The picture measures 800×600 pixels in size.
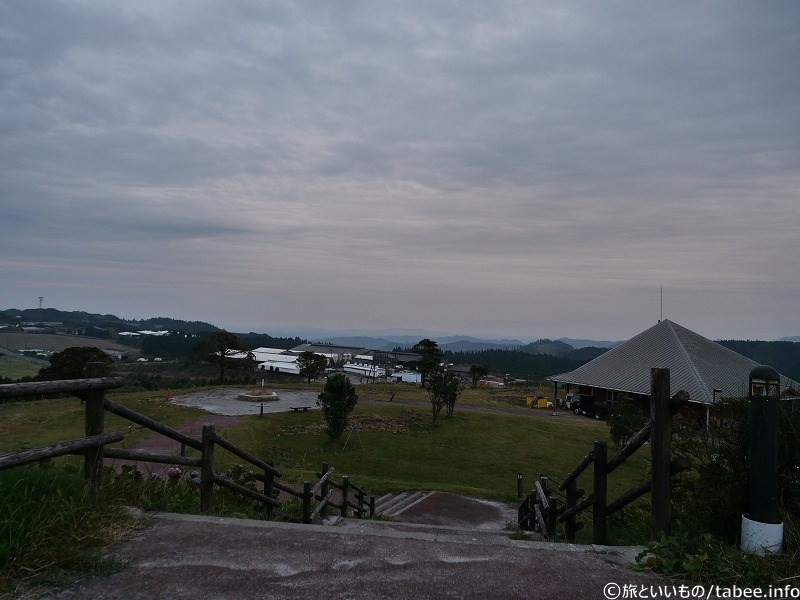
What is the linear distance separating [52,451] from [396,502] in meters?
10.7

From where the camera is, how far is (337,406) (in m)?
23.1

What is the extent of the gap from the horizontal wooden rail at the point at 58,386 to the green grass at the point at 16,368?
63916mm

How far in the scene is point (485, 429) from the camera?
28.8 m

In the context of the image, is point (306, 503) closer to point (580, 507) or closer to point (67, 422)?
point (580, 507)

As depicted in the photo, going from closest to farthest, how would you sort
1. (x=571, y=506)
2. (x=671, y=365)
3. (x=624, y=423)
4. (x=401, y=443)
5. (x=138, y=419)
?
1. (x=138, y=419)
2. (x=571, y=506)
3. (x=624, y=423)
4. (x=401, y=443)
5. (x=671, y=365)

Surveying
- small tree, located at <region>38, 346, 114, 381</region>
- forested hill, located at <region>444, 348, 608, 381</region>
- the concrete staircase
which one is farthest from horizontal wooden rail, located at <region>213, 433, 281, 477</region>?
forested hill, located at <region>444, 348, 608, 381</region>

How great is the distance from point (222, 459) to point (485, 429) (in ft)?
55.6

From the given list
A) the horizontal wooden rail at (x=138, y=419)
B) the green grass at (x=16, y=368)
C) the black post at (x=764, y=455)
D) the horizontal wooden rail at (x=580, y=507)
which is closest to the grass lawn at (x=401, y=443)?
the horizontal wooden rail at (x=138, y=419)

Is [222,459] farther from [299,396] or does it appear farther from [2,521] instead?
[299,396]

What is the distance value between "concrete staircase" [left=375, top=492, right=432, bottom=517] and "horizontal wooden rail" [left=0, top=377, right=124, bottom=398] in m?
8.43

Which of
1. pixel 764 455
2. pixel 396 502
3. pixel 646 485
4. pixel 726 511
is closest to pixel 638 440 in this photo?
pixel 646 485

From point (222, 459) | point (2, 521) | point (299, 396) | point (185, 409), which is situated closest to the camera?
point (2, 521)

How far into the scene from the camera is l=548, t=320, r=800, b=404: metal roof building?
3803 centimetres

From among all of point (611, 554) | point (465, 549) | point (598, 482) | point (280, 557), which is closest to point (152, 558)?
point (280, 557)
